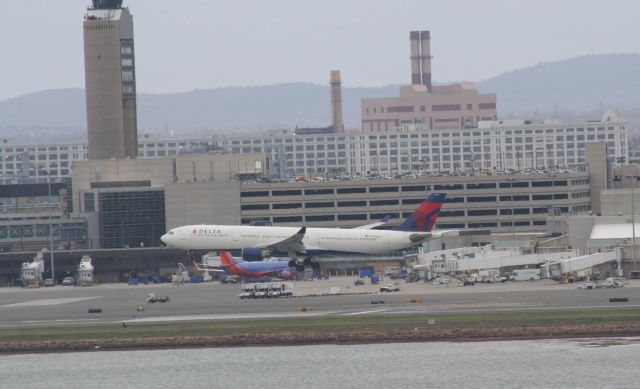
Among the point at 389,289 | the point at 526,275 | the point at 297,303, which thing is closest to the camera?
the point at 297,303

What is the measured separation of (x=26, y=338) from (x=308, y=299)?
117ft

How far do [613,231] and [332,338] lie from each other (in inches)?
3091

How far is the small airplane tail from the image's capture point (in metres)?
180

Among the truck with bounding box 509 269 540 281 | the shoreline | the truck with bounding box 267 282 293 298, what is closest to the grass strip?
the shoreline

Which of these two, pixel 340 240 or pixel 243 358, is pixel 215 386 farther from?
pixel 340 240

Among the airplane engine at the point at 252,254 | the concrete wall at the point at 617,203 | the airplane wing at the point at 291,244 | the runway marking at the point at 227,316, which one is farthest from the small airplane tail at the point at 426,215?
the runway marking at the point at 227,316

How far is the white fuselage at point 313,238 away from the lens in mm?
180625

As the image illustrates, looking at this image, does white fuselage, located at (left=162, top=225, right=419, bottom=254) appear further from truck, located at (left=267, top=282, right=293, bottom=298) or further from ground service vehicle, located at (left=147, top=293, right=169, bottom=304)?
ground service vehicle, located at (left=147, top=293, right=169, bottom=304)

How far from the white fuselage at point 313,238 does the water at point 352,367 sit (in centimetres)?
7864

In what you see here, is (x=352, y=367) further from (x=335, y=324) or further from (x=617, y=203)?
(x=617, y=203)

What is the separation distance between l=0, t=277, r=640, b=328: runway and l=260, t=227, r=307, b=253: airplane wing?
1410 cm

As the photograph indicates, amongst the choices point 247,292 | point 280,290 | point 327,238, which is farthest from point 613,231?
Answer: point 247,292

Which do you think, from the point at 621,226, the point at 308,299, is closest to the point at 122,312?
the point at 308,299

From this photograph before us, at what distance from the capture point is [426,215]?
18112cm
